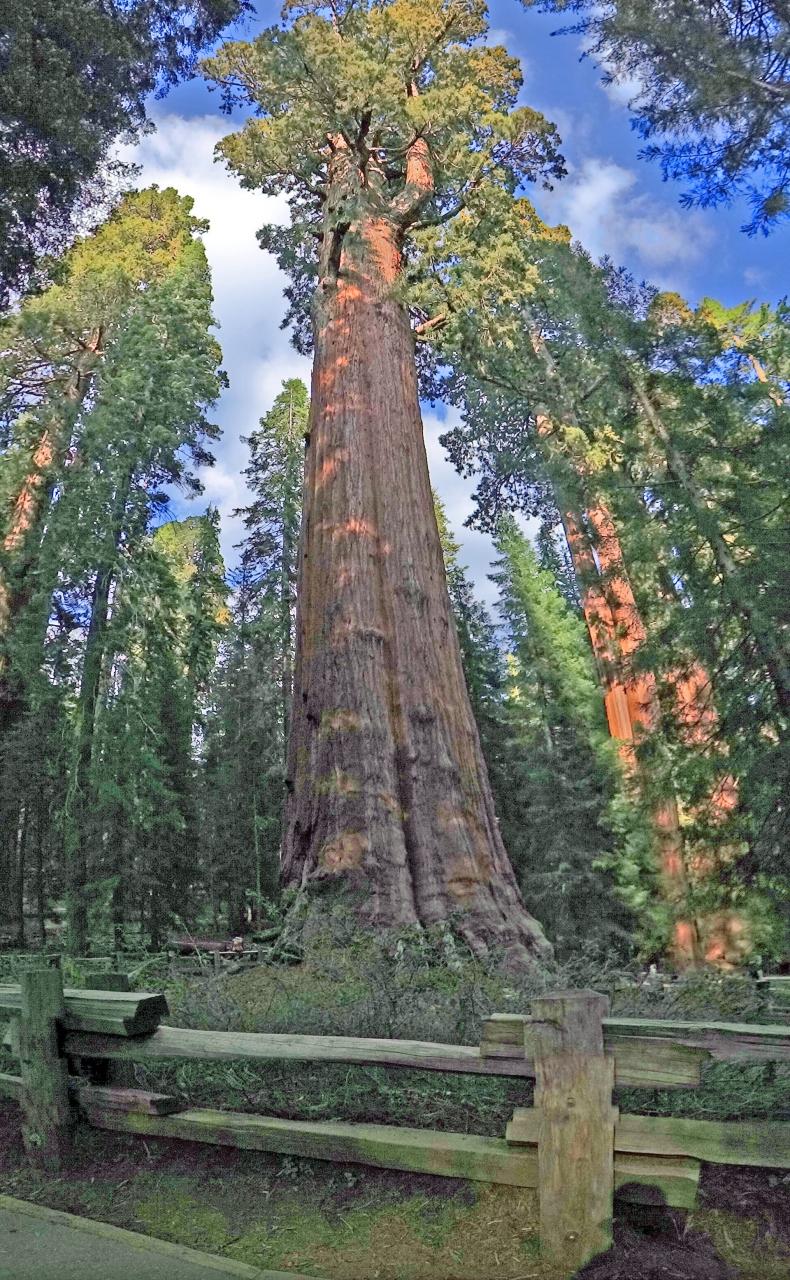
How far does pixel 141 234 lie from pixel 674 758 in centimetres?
2063

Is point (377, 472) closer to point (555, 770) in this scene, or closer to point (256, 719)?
point (555, 770)

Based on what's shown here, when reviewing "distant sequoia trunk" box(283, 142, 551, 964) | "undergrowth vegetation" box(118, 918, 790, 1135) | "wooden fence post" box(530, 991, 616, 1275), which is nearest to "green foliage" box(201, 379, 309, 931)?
"distant sequoia trunk" box(283, 142, 551, 964)

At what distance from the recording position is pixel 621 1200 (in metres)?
3.13

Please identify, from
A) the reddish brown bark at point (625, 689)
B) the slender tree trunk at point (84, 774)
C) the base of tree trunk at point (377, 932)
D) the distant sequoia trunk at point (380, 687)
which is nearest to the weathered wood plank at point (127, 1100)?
the base of tree trunk at point (377, 932)

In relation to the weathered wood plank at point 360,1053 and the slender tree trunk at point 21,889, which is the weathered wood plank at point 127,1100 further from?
the slender tree trunk at point 21,889

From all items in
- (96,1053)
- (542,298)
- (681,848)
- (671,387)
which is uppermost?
(542,298)

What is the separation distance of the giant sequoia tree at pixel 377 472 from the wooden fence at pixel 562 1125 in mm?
2904

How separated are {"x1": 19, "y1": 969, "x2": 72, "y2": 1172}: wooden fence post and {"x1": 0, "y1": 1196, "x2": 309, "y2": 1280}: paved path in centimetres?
60

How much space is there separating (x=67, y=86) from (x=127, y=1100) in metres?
9.60

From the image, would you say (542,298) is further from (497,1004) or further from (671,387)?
(497,1004)

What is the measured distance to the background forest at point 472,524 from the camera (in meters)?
9.76

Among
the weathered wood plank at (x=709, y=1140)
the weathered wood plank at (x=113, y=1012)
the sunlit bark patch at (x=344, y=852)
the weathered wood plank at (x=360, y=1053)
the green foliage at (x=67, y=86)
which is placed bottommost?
the weathered wood plank at (x=709, y=1140)

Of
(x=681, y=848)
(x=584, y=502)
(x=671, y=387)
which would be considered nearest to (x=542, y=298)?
(x=584, y=502)

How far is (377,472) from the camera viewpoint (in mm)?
9711
